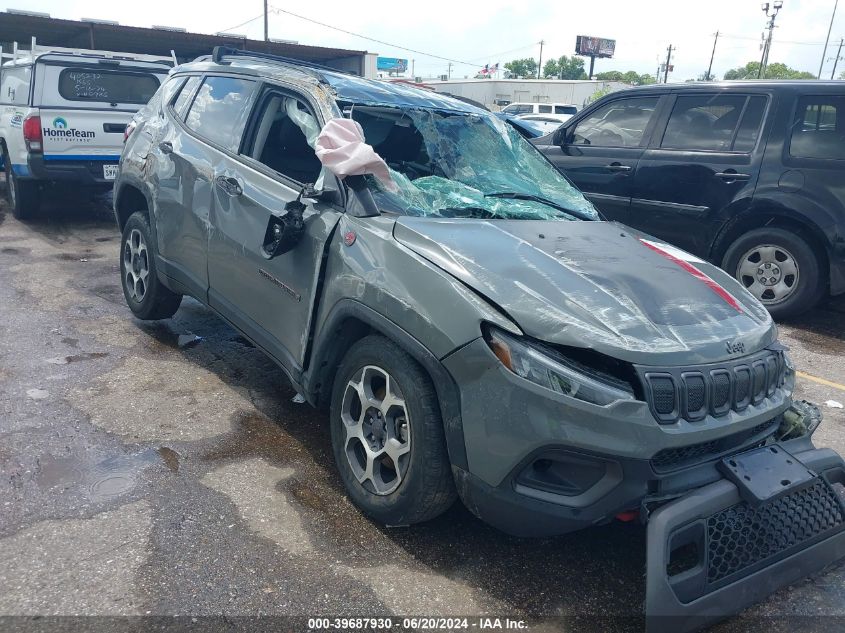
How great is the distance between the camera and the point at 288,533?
2873 millimetres

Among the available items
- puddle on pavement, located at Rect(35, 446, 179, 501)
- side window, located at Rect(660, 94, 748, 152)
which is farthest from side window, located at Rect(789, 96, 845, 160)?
puddle on pavement, located at Rect(35, 446, 179, 501)

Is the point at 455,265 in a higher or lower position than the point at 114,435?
higher

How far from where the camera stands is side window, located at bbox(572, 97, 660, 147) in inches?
265

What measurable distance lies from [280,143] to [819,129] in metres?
4.46

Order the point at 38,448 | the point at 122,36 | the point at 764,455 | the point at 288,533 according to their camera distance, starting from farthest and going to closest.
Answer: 1. the point at 122,36
2. the point at 38,448
3. the point at 288,533
4. the point at 764,455

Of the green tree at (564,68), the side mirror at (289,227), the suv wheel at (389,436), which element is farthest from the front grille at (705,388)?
the green tree at (564,68)

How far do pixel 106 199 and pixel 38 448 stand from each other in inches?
325

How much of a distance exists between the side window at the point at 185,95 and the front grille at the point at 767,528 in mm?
3952

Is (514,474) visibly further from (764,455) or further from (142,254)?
(142,254)

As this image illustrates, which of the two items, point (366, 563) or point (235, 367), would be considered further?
point (235, 367)

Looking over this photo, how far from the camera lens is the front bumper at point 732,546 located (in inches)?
88.7

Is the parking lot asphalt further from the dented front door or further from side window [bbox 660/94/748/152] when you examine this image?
side window [bbox 660/94/748/152]

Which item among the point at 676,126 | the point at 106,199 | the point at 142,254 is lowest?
the point at 106,199

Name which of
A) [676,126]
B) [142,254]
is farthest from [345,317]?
[676,126]
